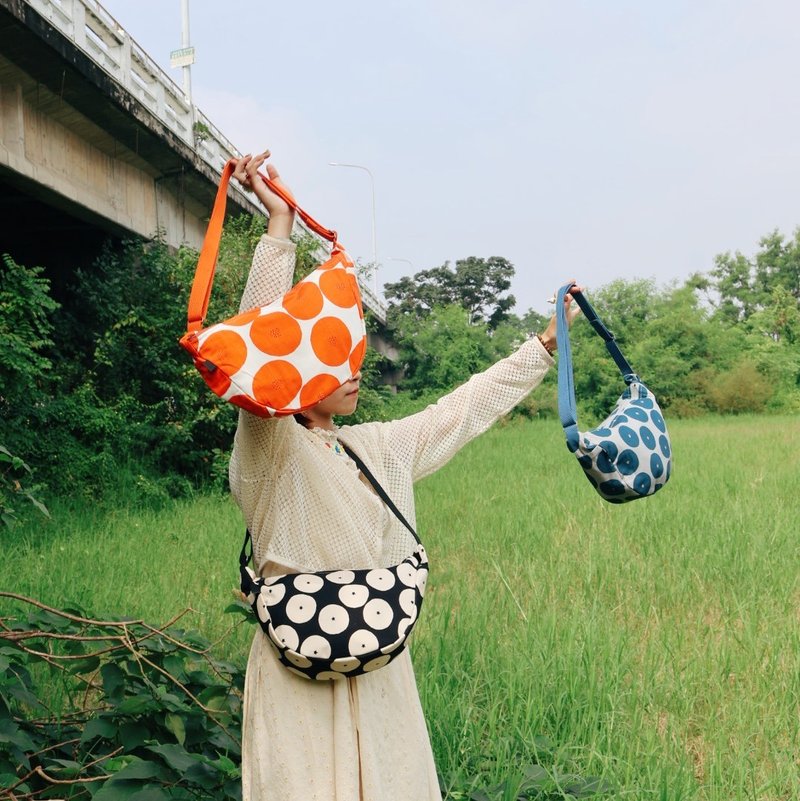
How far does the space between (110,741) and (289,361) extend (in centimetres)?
139

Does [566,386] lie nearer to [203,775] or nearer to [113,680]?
[203,775]

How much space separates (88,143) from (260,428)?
6.51 metres

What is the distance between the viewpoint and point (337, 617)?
1450mm

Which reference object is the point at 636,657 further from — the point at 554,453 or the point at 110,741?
the point at 554,453

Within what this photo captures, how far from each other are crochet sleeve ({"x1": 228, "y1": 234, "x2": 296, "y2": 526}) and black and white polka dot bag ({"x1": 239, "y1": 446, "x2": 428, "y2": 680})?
0.16 metres

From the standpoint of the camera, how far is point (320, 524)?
1542mm

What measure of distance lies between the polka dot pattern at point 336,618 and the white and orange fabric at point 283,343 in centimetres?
31

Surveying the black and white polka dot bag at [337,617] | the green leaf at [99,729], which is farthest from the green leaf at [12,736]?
the black and white polka dot bag at [337,617]

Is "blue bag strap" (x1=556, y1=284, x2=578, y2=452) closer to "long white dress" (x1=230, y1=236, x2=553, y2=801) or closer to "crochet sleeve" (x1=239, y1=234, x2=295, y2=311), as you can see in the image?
"long white dress" (x1=230, y1=236, x2=553, y2=801)

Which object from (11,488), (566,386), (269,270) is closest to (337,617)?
(269,270)

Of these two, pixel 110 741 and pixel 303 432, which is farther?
pixel 110 741

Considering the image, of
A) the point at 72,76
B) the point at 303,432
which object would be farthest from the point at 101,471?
the point at 303,432

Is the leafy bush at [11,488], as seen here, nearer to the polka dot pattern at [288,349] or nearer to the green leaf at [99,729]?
the green leaf at [99,729]

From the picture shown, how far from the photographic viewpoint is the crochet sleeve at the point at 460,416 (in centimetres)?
177
